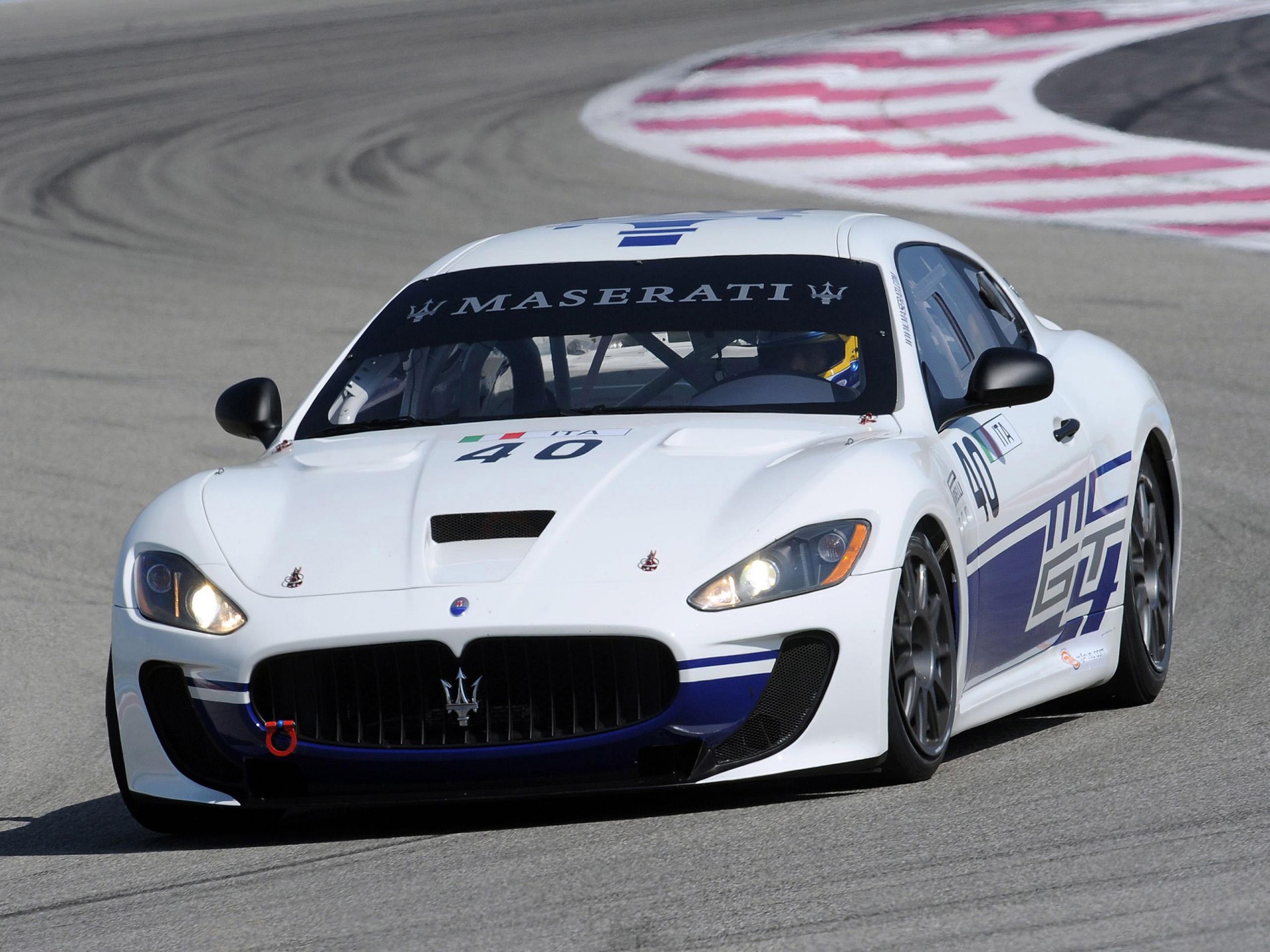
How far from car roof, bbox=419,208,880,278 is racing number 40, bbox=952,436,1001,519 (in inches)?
30.9

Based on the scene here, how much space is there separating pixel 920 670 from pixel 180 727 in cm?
158

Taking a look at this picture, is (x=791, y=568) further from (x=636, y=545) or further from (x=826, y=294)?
(x=826, y=294)

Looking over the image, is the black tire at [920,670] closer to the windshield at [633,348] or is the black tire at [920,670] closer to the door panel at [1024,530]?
the door panel at [1024,530]

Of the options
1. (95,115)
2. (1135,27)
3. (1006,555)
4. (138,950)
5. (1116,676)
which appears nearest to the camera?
(138,950)

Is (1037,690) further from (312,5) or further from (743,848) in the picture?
(312,5)

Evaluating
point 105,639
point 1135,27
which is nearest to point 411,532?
point 105,639

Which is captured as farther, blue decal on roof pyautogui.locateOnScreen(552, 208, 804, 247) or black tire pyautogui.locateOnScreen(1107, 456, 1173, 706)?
blue decal on roof pyautogui.locateOnScreen(552, 208, 804, 247)

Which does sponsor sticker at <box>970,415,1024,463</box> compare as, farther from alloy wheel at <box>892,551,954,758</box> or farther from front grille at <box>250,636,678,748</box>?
front grille at <box>250,636,678,748</box>

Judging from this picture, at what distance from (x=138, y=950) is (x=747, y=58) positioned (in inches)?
707

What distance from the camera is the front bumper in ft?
14.2

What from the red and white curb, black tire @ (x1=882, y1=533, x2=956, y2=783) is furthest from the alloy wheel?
the red and white curb

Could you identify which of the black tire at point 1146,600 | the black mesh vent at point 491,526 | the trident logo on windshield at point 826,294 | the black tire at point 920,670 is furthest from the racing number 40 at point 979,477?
the black mesh vent at point 491,526

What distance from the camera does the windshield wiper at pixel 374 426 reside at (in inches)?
215

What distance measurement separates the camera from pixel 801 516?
4.53m
